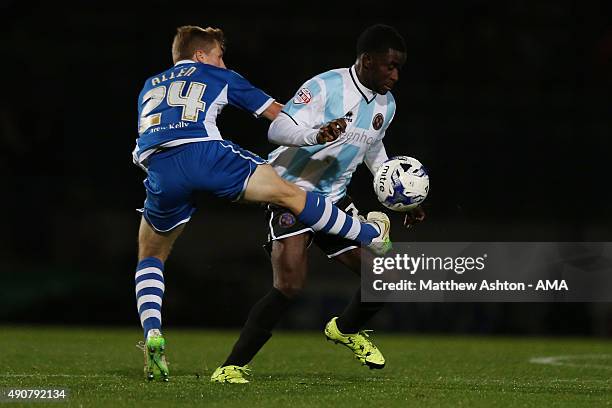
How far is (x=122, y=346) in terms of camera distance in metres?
8.76

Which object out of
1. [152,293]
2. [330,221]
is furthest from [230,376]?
[330,221]

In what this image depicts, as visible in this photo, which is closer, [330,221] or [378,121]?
[330,221]

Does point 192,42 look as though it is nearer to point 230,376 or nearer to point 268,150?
point 230,376

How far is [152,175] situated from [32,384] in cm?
124

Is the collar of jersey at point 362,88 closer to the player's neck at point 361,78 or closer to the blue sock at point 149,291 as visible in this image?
the player's neck at point 361,78

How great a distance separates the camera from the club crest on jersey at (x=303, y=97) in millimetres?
6023

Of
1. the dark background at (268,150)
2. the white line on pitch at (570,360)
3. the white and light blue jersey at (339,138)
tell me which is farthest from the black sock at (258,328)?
the dark background at (268,150)

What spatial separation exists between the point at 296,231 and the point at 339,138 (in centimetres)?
63

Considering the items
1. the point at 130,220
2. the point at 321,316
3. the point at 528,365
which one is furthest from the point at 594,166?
the point at 528,365

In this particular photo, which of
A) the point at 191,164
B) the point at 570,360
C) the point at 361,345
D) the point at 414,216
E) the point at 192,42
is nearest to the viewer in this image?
the point at 191,164

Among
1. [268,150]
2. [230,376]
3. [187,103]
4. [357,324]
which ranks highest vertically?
[268,150]

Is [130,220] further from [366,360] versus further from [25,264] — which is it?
[366,360]

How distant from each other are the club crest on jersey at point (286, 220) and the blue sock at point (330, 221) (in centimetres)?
16

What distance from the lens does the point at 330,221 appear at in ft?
19.2
